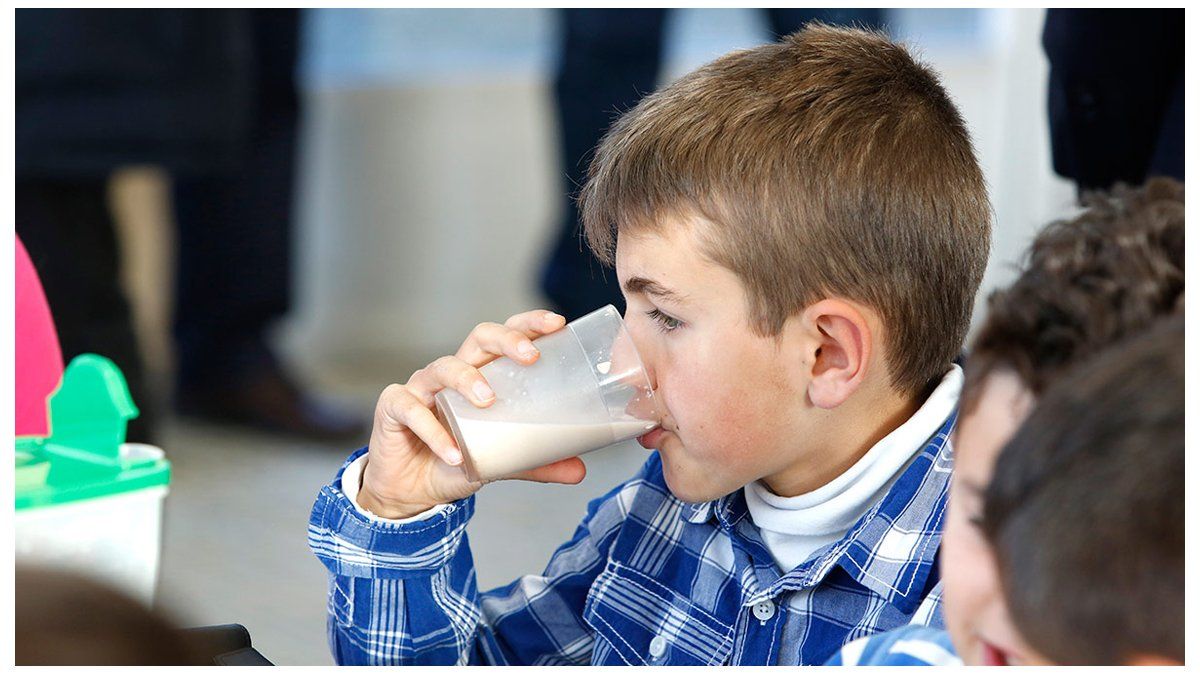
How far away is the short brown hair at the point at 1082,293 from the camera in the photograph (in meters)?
0.52

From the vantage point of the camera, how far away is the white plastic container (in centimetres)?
106

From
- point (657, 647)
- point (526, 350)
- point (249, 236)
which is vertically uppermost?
point (526, 350)

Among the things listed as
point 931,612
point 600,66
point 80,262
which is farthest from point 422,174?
point 931,612

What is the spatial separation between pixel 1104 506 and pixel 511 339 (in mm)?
523

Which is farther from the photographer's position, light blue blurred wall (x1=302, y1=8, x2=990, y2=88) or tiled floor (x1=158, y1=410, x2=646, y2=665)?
light blue blurred wall (x1=302, y1=8, x2=990, y2=88)

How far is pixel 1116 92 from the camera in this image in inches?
59.0

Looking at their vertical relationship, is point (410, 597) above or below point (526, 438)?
below

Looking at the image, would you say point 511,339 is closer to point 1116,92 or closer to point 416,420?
point 416,420

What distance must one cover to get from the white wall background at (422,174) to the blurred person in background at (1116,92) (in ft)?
5.03

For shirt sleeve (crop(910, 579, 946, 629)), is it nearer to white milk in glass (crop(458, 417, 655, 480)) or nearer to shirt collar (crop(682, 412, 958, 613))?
shirt collar (crop(682, 412, 958, 613))

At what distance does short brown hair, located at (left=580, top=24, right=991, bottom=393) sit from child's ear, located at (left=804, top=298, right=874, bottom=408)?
12mm

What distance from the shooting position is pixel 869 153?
0.91 meters

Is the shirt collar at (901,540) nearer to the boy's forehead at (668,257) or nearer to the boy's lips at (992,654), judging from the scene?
the boy's forehead at (668,257)

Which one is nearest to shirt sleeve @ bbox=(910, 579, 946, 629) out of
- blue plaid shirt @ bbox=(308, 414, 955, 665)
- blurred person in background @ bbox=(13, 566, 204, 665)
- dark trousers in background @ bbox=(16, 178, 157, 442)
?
blue plaid shirt @ bbox=(308, 414, 955, 665)
